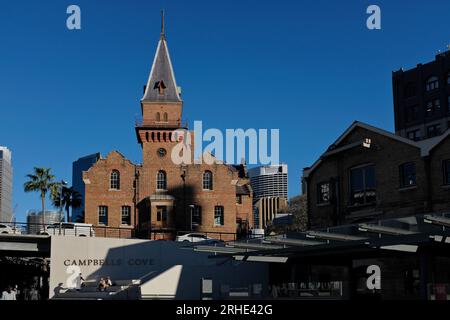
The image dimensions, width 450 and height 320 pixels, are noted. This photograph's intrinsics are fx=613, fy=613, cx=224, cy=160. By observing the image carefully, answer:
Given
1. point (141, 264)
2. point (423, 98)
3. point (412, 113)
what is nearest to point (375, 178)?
point (141, 264)

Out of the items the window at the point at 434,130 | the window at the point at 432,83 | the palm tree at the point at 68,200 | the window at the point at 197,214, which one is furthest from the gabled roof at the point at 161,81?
the window at the point at 432,83

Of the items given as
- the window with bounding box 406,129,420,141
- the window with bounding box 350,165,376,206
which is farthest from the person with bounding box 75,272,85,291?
the window with bounding box 406,129,420,141

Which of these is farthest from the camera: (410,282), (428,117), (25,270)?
(428,117)

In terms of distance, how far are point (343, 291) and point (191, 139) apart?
41.3 metres

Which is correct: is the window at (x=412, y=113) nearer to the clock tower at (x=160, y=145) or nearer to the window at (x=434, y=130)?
the window at (x=434, y=130)

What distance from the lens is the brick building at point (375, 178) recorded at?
33375mm

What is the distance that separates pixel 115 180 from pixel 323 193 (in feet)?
112

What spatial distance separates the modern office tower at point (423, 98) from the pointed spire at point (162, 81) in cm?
3729

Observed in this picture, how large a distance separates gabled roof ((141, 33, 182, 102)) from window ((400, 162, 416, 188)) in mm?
42930

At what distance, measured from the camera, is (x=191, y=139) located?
240 feet

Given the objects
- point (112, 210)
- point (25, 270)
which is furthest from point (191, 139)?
point (25, 270)

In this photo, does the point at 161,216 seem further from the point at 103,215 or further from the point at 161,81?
the point at 161,81

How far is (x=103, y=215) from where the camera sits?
69.2m
